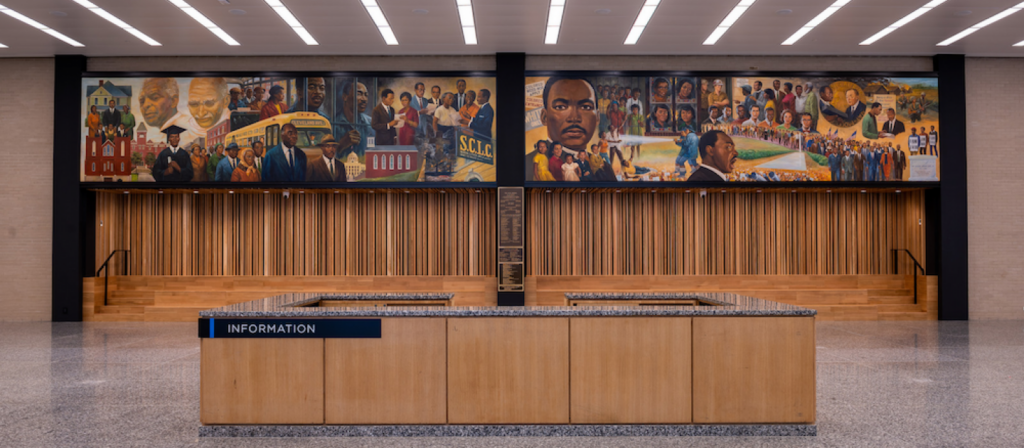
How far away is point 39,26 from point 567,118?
859 centimetres

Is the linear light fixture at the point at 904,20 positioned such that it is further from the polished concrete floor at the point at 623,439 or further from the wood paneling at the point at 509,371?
the wood paneling at the point at 509,371

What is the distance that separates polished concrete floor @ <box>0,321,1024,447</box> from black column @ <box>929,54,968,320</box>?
210cm

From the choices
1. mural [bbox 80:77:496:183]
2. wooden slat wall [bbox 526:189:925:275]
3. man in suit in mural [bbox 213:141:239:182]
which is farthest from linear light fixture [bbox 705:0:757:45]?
man in suit in mural [bbox 213:141:239:182]

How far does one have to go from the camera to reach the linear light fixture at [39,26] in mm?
9227

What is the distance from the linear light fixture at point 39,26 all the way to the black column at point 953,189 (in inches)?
594

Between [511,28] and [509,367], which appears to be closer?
[509,367]

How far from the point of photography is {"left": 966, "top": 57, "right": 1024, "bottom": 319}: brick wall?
11.4 m

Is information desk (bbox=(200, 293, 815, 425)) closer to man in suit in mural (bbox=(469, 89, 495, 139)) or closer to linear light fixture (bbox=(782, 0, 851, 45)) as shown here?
linear light fixture (bbox=(782, 0, 851, 45))

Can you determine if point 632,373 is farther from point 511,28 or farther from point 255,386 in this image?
point 511,28

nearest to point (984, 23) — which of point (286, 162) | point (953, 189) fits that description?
point (953, 189)

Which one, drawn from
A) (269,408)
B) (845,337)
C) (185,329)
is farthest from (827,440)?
(185,329)

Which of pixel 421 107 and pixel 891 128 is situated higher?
pixel 421 107

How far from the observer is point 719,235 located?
12281 millimetres

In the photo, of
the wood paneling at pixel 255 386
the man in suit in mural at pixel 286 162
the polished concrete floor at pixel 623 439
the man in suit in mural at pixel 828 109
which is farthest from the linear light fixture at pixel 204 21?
the man in suit in mural at pixel 828 109
